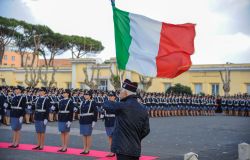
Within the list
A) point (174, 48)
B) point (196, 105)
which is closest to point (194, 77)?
point (196, 105)

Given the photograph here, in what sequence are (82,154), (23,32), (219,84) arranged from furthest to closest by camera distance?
1. (23,32)
2. (219,84)
3. (82,154)

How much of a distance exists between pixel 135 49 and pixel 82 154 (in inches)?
178

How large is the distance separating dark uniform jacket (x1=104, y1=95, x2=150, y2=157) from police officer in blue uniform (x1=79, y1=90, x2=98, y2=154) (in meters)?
5.38

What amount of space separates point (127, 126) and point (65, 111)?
19.8 feet

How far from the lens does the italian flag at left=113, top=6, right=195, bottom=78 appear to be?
24.1 ft

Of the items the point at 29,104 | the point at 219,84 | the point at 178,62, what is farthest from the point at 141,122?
the point at 219,84


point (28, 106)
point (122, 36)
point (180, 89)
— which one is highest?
point (122, 36)

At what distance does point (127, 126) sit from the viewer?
5.72 m

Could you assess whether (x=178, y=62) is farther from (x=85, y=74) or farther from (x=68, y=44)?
(x=68, y=44)

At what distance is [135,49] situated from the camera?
294 inches

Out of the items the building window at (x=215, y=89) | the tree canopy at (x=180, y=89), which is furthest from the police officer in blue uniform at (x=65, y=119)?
the building window at (x=215, y=89)

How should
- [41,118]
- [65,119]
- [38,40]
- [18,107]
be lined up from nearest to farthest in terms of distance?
1. [65,119]
2. [41,118]
3. [18,107]
4. [38,40]

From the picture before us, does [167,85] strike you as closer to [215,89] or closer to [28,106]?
[215,89]

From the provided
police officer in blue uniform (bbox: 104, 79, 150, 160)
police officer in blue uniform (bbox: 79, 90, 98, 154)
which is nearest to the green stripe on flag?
police officer in blue uniform (bbox: 104, 79, 150, 160)
